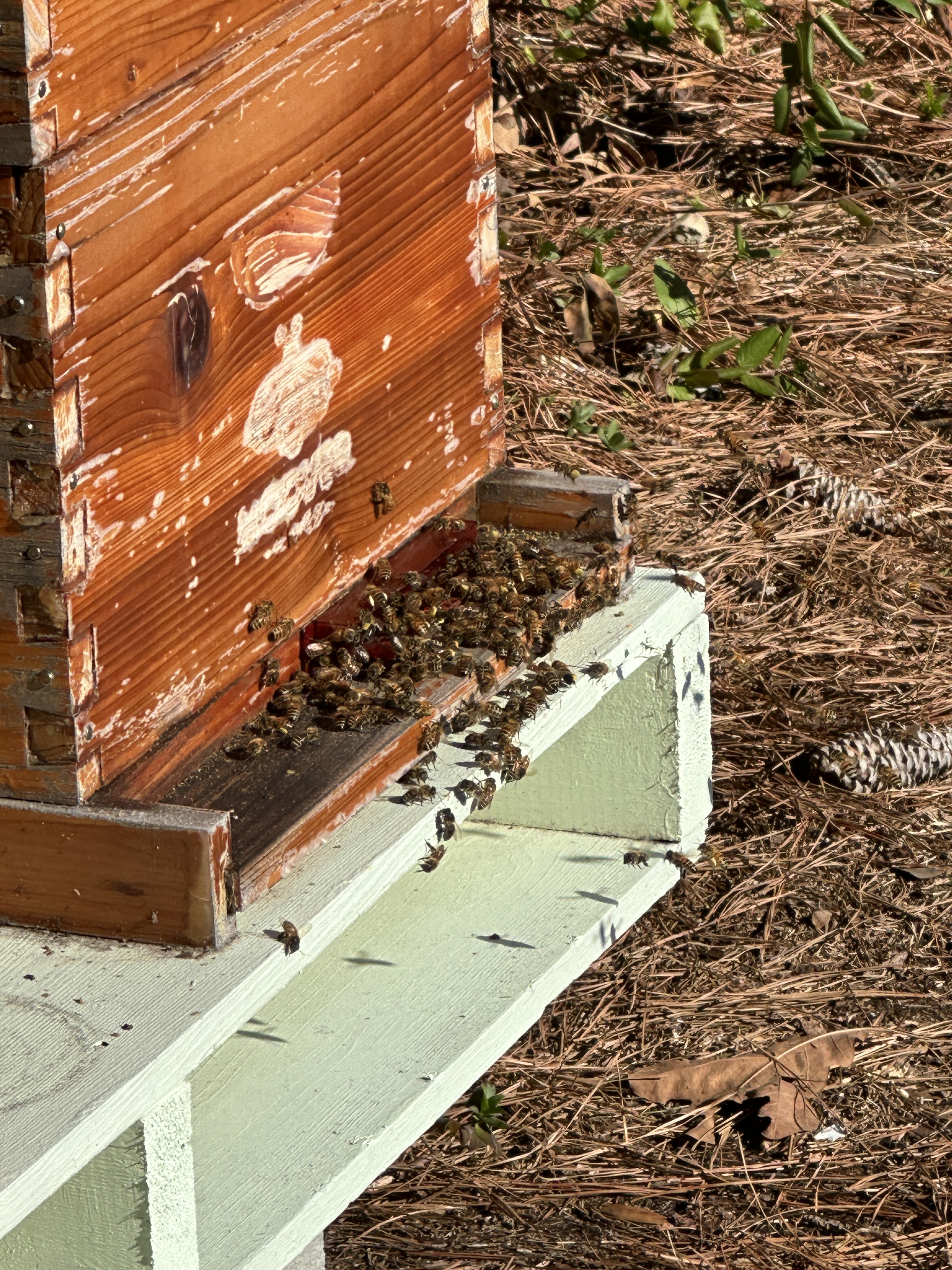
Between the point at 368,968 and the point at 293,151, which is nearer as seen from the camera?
the point at 293,151

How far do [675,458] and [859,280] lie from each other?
1.03 m

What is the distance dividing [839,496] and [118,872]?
103 inches

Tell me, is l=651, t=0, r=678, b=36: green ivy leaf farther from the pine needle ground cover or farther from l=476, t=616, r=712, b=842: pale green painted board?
l=476, t=616, r=712, b=842: pale green painted board

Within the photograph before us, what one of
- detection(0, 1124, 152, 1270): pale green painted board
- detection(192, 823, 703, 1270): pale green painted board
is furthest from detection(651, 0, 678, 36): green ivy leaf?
detection(0, 1124, 152, 1270): pale green painted board

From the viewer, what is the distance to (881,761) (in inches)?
144

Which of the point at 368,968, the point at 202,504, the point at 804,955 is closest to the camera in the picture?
the point at 202,504

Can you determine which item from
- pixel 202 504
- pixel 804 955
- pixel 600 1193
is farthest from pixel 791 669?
pixel 202 504

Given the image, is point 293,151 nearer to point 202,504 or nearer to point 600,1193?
point 202,504

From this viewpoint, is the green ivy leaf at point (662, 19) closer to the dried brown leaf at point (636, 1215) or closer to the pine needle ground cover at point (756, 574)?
the pine needle ground cover at point (756, 574)

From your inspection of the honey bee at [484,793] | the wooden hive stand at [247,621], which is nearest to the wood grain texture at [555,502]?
the wooden hive stand at [247,621]

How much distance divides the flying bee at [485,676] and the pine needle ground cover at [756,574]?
76 centimetres

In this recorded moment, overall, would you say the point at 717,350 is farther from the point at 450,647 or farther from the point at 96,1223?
the point at 96,1223

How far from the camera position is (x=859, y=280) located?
5137 mm

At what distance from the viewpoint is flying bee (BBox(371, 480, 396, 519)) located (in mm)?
2705
